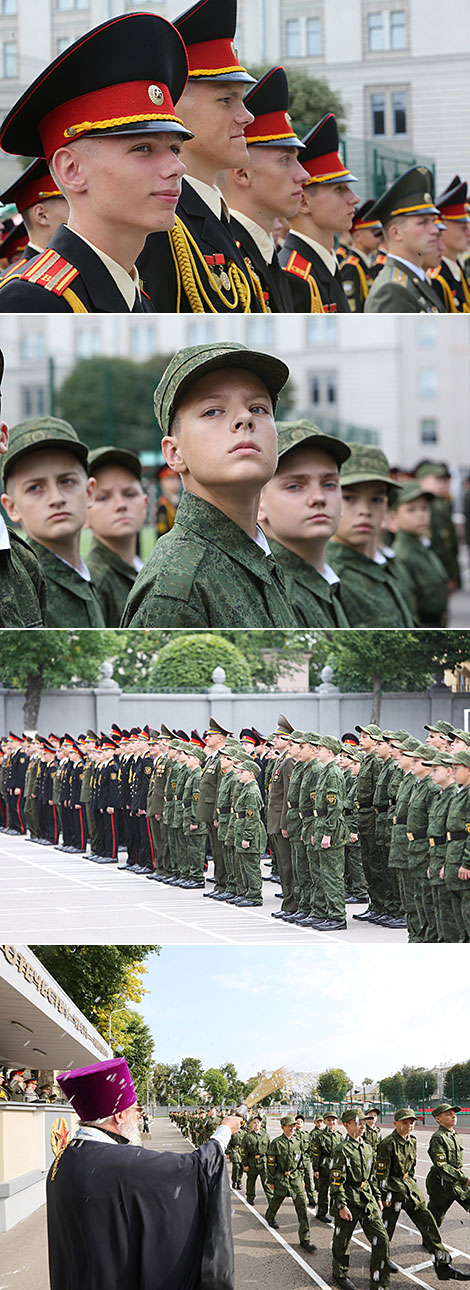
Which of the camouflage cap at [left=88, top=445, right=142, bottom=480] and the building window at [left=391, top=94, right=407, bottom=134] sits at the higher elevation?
the building window at [left=391, top=94, right=407, bottom=134]

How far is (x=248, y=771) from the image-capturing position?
20.0 feet

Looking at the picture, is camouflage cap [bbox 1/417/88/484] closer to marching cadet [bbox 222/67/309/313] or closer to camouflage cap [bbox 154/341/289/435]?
camouflage cap [bbox 154/341/289/435]

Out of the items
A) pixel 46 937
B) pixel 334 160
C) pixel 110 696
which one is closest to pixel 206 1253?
pixel 46 937

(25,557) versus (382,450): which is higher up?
(382,450)

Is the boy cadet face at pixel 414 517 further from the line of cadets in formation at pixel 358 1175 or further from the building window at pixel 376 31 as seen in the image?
the building window at pixel 376 31

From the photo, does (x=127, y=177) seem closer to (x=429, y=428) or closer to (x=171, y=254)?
(x=171, y=254)

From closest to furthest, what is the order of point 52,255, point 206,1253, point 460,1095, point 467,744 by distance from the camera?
1. point 206,1253
2. point 52,255
3. point 467,744
4. point 460,1095

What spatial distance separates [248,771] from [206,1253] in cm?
231

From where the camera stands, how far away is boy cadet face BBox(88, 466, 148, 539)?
16.3ft

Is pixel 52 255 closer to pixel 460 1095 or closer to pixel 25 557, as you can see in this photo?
pixel 25 557

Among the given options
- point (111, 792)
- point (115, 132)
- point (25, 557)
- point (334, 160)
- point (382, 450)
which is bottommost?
point (111, 792)

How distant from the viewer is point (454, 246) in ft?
25.1

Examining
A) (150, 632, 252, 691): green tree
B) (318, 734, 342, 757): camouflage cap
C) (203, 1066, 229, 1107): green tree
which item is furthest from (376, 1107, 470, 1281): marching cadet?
(150, 632, 252, 691): green tree

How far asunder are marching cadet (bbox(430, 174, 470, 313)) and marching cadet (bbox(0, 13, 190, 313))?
9.01ft
